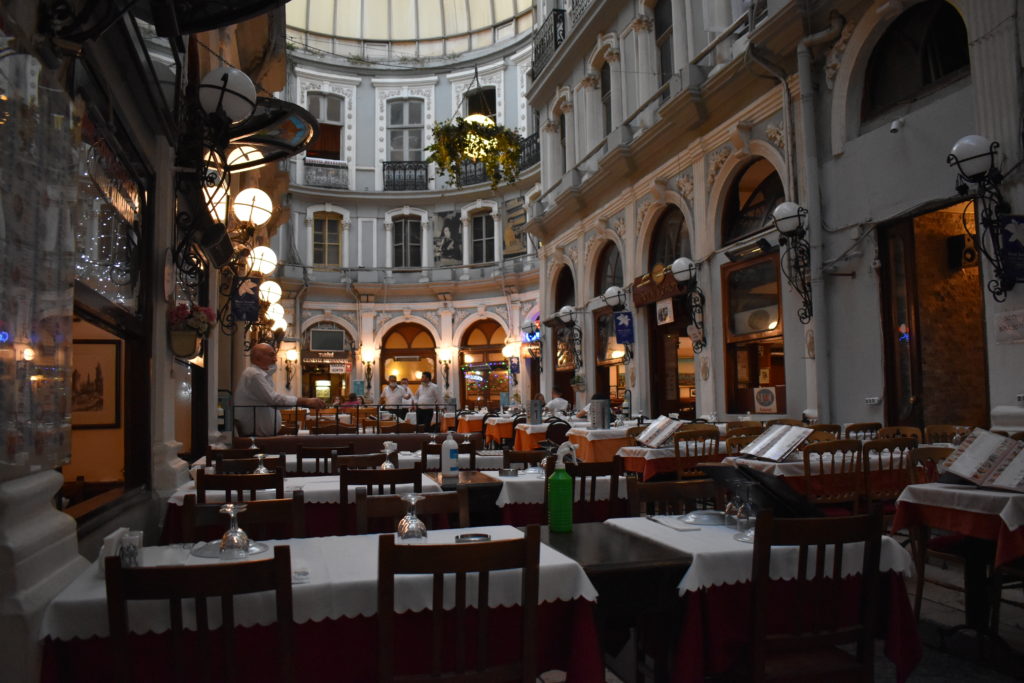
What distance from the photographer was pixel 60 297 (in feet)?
8.36

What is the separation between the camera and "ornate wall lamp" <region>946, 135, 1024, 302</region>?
6035 mm

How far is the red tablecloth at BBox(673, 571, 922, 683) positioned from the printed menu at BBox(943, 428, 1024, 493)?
1.61 meters

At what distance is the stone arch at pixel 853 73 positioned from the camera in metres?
8.30

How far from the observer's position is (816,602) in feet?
8.18

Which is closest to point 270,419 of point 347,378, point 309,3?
point 347,378

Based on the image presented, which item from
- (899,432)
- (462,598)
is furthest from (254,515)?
(899,432)

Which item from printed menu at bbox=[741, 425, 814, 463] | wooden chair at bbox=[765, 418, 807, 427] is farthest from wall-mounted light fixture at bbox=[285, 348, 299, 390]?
A: printed menu at bbox=[741, 425, 814, 463]

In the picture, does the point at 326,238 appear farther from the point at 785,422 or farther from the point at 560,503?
the point at 560,503

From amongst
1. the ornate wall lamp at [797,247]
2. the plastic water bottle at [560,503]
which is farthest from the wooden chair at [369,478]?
the ornate wall lamp at [797,247]

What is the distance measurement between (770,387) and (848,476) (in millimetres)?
4658

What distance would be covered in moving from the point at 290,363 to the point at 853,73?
751 inches

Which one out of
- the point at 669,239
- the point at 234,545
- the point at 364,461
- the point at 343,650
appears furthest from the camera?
the point at 669,239

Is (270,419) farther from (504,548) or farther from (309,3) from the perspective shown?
(309,3)

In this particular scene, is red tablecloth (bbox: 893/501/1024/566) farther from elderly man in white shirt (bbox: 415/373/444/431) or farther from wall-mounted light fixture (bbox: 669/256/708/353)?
elderly man in white shirt (bbox: 415/373/444/431)
